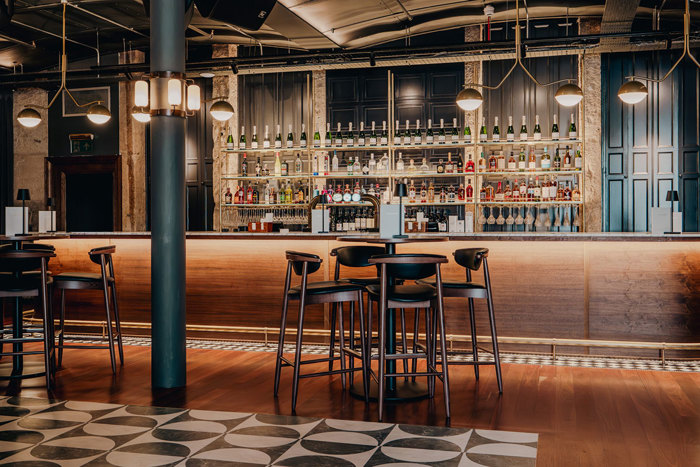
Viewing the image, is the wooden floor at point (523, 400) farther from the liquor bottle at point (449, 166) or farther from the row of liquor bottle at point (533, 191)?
the liquor bottle at point (449, 166)

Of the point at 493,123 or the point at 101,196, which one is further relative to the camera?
the point at 101,196

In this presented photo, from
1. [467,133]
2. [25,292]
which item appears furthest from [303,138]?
[25,292]

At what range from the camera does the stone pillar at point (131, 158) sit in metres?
9.35

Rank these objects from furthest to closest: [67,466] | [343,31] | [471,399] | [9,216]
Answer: [343,31] < [9,216] < [471,399] < [67,466]

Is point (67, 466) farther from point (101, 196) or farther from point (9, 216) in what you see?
point (101, 196)

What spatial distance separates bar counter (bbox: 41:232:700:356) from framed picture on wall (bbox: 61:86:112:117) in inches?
185

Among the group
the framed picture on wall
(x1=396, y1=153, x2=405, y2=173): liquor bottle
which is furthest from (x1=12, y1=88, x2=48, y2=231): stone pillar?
(x1=396, y1=153, x2=405, y2=173): liquor bottle

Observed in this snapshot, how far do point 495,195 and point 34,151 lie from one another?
7128mm

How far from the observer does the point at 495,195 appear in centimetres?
771

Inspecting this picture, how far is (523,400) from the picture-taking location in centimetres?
383

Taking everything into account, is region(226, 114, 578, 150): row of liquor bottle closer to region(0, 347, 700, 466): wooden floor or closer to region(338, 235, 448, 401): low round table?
region(0, 347, 700, 466): wooden floor

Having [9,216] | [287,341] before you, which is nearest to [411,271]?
[287,341]

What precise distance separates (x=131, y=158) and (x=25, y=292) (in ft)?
18.2

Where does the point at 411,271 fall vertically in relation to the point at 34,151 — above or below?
below
